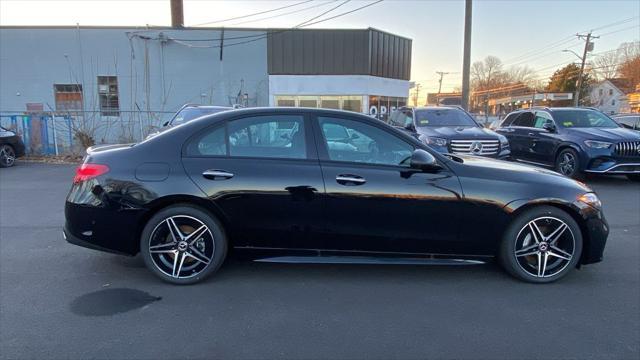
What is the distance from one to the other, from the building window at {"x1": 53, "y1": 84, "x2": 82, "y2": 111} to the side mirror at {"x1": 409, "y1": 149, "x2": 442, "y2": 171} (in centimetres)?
2421

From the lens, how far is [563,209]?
162 inches

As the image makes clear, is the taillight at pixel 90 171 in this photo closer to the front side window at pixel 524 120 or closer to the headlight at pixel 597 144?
the headlight at pixel 597 144

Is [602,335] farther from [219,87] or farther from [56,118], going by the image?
[219,87]

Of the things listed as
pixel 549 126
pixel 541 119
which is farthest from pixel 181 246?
pixel 541 119

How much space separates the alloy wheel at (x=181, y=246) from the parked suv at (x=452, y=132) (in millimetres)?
5881

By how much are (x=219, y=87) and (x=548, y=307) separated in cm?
2213

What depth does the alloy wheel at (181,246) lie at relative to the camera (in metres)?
3.97

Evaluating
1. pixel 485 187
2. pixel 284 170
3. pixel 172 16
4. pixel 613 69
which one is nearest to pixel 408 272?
pixel 485 187

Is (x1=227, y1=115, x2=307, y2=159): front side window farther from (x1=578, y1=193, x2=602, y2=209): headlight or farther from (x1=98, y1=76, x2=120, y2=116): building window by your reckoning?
(x1=98, y1=76, x2=120, y2=116): building window

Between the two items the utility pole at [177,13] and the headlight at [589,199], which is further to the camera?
the utility pole at [177,13]

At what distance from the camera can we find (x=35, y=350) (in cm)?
294

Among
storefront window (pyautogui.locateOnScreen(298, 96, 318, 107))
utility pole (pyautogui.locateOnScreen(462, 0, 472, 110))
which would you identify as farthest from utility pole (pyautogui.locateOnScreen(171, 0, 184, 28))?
utility pole (pyautogui.locateOnScreen(462, 0, 472, 110))

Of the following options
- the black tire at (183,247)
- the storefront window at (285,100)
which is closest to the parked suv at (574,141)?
the black tire at (183,247)

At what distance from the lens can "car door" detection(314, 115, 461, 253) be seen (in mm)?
3914
